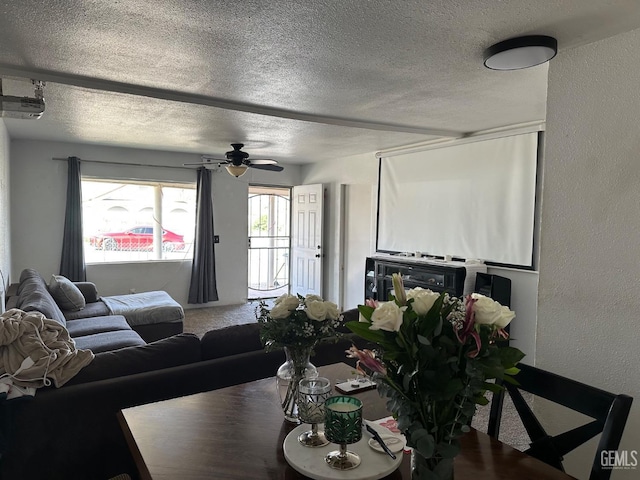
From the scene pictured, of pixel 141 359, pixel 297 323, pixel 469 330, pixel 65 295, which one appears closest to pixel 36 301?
pixel 65 295

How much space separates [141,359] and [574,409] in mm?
1762

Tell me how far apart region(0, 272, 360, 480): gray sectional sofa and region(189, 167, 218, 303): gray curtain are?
4255mm

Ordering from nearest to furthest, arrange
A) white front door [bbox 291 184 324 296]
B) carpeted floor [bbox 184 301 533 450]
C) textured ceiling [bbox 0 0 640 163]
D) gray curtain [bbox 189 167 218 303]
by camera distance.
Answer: textured ceiling [bbox 0 0 640 163], carpeted floor [bbox 184 301 533 450], gray curtain [bbox 189 167 218 303], white front door [bbox 291 184 324 296]

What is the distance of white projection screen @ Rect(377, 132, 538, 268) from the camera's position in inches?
152

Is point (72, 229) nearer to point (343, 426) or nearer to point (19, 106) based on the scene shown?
point (19, 106)

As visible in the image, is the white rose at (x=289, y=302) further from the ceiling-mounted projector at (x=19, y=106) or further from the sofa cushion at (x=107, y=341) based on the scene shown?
the ceiling-mounted projector at (x=19, y=106)

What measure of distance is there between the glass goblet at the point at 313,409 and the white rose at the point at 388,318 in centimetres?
46

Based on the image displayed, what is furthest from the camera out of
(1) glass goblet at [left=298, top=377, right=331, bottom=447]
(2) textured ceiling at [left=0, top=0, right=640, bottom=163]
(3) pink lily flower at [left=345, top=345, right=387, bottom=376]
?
Answer: (2) textured ceiling at [left=0, top=0, right=640, bottom=163]

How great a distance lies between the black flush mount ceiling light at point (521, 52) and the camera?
194 centimetres

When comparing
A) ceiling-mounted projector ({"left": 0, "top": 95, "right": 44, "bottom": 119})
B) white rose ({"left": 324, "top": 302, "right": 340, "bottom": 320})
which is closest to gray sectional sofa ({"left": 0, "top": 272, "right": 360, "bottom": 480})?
white rose ({"left": 324, "top": 302, "right": 340, "bottom": 320})

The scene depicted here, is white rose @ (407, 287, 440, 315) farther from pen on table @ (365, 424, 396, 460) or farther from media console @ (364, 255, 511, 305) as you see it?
media console @ (364, 255, 511, 305)

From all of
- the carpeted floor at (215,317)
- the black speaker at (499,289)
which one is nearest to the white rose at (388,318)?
the black speaker at (499,289)

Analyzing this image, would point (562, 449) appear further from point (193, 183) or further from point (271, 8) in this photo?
point (193, 183)

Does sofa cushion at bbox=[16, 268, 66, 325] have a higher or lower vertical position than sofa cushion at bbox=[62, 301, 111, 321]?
higher
